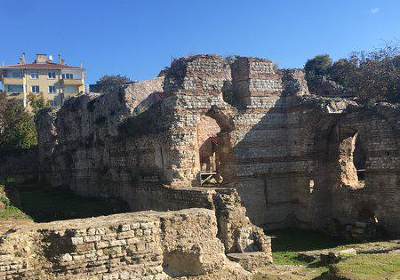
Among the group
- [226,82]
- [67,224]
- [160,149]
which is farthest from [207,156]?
[67,224]

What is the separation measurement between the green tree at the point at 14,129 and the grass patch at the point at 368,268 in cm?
3024

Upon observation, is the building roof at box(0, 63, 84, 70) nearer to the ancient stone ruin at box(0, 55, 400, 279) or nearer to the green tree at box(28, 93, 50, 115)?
the green tree at box(28, 93, 50, 115)

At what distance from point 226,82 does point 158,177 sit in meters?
4.92

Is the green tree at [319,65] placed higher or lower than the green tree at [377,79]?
higher

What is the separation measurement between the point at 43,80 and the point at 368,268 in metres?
55.5

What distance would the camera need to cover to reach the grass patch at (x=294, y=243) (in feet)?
39.6

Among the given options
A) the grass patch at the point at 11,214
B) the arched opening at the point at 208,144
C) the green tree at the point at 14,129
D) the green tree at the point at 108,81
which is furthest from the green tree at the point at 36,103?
the grass patch at the point at 11,214

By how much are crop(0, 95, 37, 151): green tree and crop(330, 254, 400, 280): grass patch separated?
1190 inches

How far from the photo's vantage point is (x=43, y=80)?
57062mm

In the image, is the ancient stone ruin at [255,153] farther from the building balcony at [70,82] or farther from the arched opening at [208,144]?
the building balcony at [70,82]

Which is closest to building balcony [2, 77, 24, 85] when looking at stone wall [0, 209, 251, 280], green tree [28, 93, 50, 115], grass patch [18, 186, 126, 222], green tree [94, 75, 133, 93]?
green tree [28, 93, 50, 115]

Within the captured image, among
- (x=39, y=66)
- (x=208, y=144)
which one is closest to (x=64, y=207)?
(x=208, y=144)

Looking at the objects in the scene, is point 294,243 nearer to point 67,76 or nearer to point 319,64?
point 319,64

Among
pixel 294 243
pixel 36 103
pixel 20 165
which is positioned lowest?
pixel 294 243
